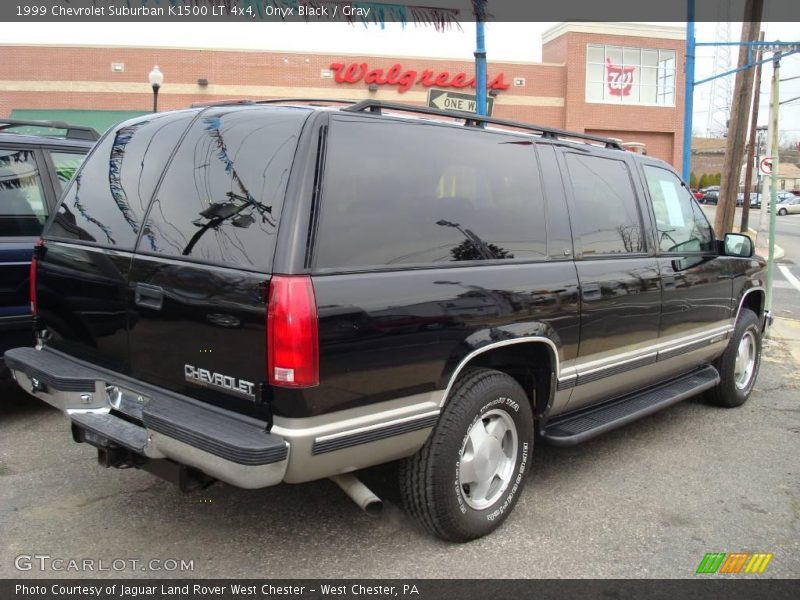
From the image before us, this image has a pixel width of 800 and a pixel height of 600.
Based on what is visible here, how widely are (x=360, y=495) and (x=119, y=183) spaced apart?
1.95 m

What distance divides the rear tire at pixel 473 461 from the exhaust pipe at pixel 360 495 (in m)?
0.25

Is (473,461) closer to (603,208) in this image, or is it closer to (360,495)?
(360,495)

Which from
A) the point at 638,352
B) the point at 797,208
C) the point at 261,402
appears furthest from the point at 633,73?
the point at 261,402

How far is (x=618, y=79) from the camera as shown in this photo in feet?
118

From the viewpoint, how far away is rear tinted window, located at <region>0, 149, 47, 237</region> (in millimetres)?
4844

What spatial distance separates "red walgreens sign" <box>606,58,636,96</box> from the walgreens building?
0.17 ft

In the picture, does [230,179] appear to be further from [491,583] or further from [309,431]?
[491,583]

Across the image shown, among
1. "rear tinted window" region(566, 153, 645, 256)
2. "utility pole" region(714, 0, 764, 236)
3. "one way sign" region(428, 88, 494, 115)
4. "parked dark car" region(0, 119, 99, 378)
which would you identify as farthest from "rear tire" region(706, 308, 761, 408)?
"utility pole" region(714, 0, 764, 236)

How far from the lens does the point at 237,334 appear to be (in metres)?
2.77

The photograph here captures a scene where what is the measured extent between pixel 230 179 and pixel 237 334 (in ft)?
2.32

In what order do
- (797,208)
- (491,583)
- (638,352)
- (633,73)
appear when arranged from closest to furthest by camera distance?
(491,583)
(638,352)
(633,73)
(797,208)

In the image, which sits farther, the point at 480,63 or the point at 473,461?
the point at 480,63

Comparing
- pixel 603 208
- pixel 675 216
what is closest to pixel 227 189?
pixel 603 208

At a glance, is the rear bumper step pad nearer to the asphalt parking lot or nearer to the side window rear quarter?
the asphalt parking lot
